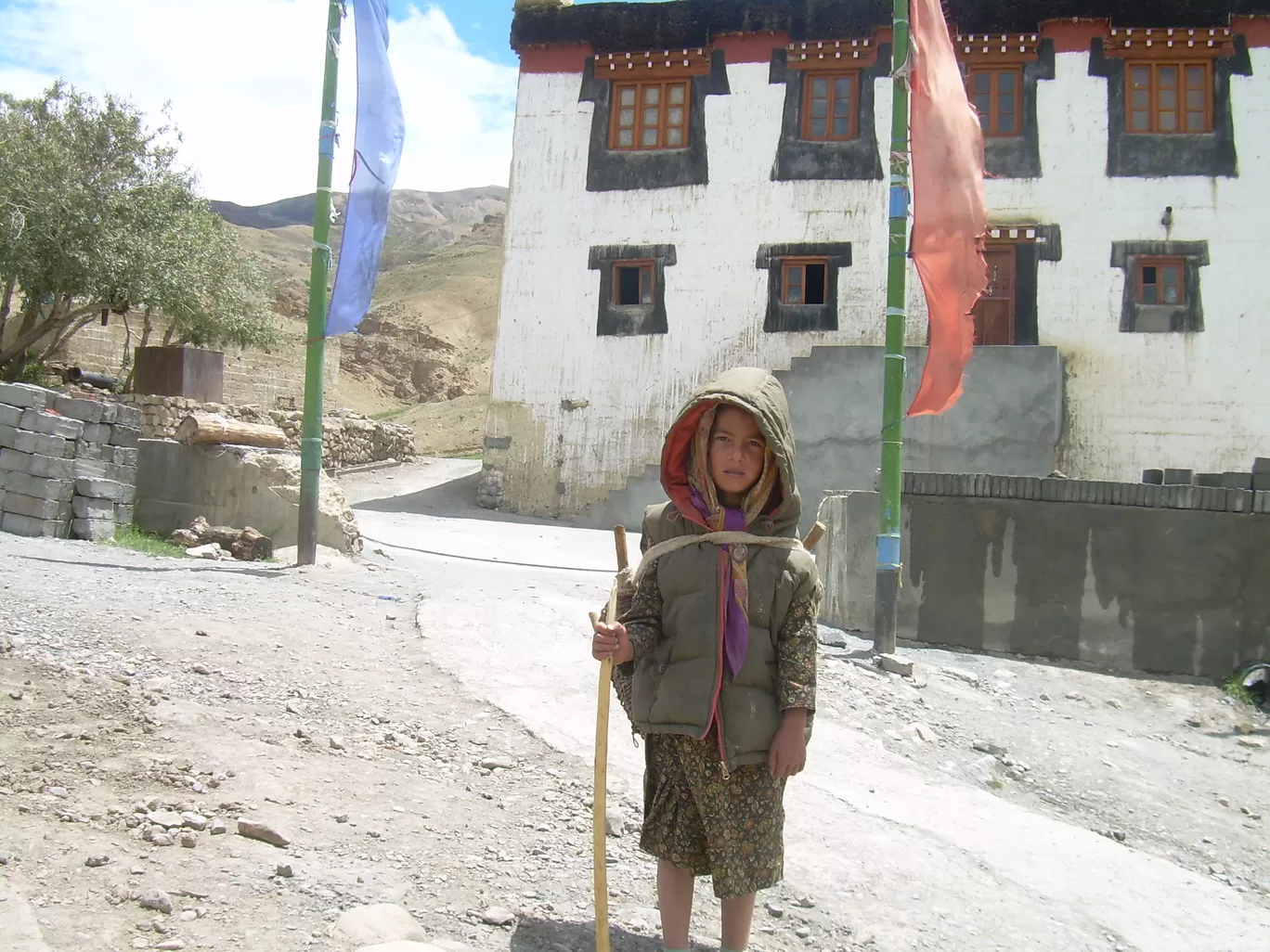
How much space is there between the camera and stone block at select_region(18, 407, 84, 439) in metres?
9.16

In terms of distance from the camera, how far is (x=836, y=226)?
61.2 feet

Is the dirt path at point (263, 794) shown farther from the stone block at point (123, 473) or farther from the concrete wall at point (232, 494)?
the stone block at point (123, 473)

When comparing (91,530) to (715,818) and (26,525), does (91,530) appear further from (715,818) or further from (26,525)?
(715,818)

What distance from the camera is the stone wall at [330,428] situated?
17453 millimetres

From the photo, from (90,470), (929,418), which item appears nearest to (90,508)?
(90,470)

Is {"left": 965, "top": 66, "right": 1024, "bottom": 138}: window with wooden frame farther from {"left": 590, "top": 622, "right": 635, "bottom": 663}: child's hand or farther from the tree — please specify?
{"left": 590, "top": 622, "right": 635, "bottom": 663}: child's hand

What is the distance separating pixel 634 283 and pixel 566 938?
17.3m

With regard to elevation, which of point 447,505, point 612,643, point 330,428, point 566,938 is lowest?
point 566,938

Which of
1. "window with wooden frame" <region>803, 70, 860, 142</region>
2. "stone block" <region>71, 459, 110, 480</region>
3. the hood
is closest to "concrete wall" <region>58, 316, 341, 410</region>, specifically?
"stone block" <region>71, 459, 110, 480</region>

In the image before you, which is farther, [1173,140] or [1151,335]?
[1173,140]

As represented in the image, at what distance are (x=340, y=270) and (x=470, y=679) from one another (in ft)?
15.6

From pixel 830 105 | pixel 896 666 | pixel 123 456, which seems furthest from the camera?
pixel 830 105

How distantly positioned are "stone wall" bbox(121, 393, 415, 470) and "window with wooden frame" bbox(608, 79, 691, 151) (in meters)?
8.13

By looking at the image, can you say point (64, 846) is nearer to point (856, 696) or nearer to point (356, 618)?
point (356, 618)
